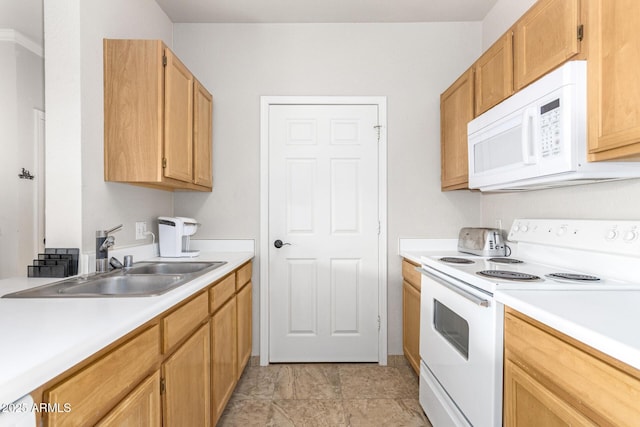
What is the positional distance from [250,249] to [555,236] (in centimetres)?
199

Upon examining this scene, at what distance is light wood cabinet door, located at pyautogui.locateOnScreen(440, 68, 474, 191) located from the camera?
7.01 feet

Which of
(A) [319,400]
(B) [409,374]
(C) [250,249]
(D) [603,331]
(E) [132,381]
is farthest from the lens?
(C) [250,249]

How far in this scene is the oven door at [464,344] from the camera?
120 cm

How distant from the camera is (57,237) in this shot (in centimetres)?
153

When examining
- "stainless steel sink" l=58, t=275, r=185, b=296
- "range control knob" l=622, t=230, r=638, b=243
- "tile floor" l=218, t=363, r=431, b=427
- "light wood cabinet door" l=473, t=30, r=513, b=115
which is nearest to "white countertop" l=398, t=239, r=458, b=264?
"tile floor" l=218, t=363, r=431, b=427

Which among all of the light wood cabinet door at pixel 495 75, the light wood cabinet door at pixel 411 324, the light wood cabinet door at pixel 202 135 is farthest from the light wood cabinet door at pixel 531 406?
the light wood cabinet door at pixel 202 135

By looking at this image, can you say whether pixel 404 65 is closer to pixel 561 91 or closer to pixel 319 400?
pixel 561 91

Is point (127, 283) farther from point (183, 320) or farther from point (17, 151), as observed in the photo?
point (17, 151)

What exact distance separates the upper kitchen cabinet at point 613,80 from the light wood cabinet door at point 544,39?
0.08 meters

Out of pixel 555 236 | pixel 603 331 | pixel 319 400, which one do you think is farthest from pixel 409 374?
pixel 603 331

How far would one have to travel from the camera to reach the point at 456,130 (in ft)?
7.47

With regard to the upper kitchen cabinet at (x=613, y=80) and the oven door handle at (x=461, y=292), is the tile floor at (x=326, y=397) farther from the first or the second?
the upper kitchen cabinet at (x=613, y=80)

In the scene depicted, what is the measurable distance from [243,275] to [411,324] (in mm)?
1234

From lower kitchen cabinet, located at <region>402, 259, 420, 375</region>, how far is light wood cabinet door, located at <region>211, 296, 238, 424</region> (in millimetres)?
1188
